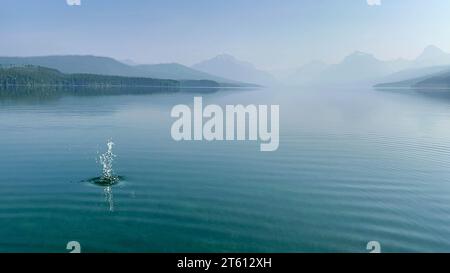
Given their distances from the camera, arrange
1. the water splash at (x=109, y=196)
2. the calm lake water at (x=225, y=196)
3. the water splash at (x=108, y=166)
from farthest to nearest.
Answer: the water splash at (x=108, y=166) < the water splash at (x=109, y=196) < the calm lake water at (x=225, y=196)

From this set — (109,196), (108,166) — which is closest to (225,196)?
(109,196)

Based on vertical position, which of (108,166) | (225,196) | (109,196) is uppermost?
(108,166)

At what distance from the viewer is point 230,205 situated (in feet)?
85.1

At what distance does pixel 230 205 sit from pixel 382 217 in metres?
9.22

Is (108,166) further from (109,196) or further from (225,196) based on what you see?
(225,196)

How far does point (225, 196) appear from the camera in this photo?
2777 cm

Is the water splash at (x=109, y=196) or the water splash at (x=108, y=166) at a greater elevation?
the water splash at (x=108, y=166)

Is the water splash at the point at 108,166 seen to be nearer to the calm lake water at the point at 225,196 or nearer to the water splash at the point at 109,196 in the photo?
the calm lake water at the point at 225,196

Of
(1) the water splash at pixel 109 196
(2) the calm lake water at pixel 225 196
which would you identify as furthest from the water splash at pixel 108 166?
(1) the water splash at pixel 109 196

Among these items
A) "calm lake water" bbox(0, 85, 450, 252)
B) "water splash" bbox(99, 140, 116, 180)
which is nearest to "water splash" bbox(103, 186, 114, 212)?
"calm lake water" bbox(0, 85, 450, 252)

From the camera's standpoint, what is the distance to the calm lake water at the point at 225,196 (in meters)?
20.8

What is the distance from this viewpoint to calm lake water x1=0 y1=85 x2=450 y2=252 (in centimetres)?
2080

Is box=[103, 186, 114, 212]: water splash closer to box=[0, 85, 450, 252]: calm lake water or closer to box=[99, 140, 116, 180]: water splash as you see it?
box=[0, 85, 450, 252]: calm lake water
